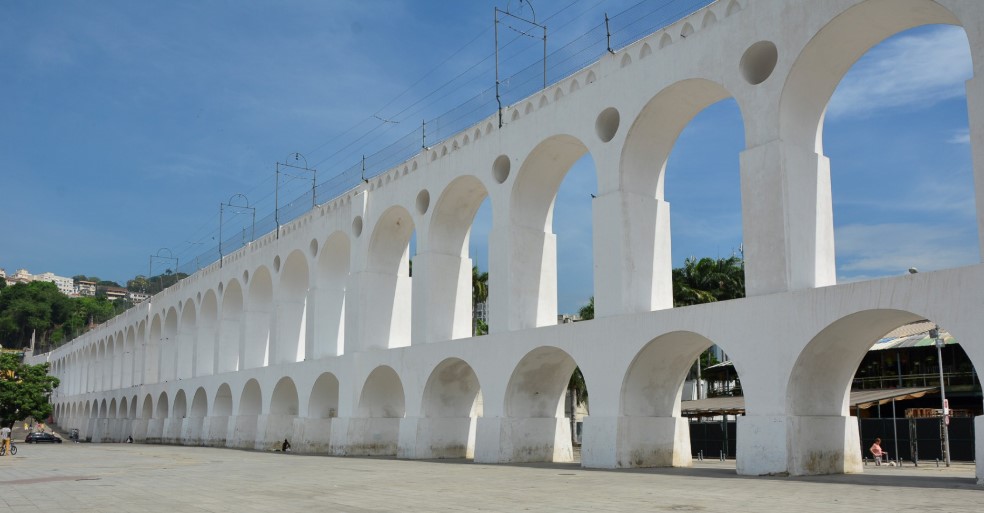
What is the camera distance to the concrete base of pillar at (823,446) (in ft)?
49.1

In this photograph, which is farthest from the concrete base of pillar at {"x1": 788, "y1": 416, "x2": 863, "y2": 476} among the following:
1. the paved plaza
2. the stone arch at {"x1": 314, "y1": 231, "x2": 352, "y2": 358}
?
the stone arch at {"x1": 314, "y1": 231, "x2": 352, "y2": 358}

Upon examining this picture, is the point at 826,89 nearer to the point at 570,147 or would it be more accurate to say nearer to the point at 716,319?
the point at 716,319

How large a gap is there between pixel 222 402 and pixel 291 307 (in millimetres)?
8658

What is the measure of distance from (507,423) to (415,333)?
16.9 ft

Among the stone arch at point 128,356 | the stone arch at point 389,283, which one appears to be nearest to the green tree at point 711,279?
the stone arch at point 389,283

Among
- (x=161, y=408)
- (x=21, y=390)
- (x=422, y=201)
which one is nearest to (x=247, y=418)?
(x=161, y=408)

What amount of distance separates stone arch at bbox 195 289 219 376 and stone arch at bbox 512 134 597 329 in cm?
2470

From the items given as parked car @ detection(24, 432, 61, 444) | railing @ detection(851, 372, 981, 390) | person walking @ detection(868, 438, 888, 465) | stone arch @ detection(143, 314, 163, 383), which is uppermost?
stone arch @ detection(143, 314, 163, 383)

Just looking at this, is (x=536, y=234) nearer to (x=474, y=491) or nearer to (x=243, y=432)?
(x=474, y=491)

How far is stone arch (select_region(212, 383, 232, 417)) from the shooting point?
132 ft

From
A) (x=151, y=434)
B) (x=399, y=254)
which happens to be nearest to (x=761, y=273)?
(x=399, y=254)

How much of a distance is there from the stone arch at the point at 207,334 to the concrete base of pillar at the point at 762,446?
107 ft

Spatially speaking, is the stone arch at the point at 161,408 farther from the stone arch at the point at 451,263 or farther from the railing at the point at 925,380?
the railing at the point at 925,380

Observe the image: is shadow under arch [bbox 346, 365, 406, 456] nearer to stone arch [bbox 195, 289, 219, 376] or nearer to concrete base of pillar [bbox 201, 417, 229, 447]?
concrete base of pillar [bbox 201, 417, 229, 447]
